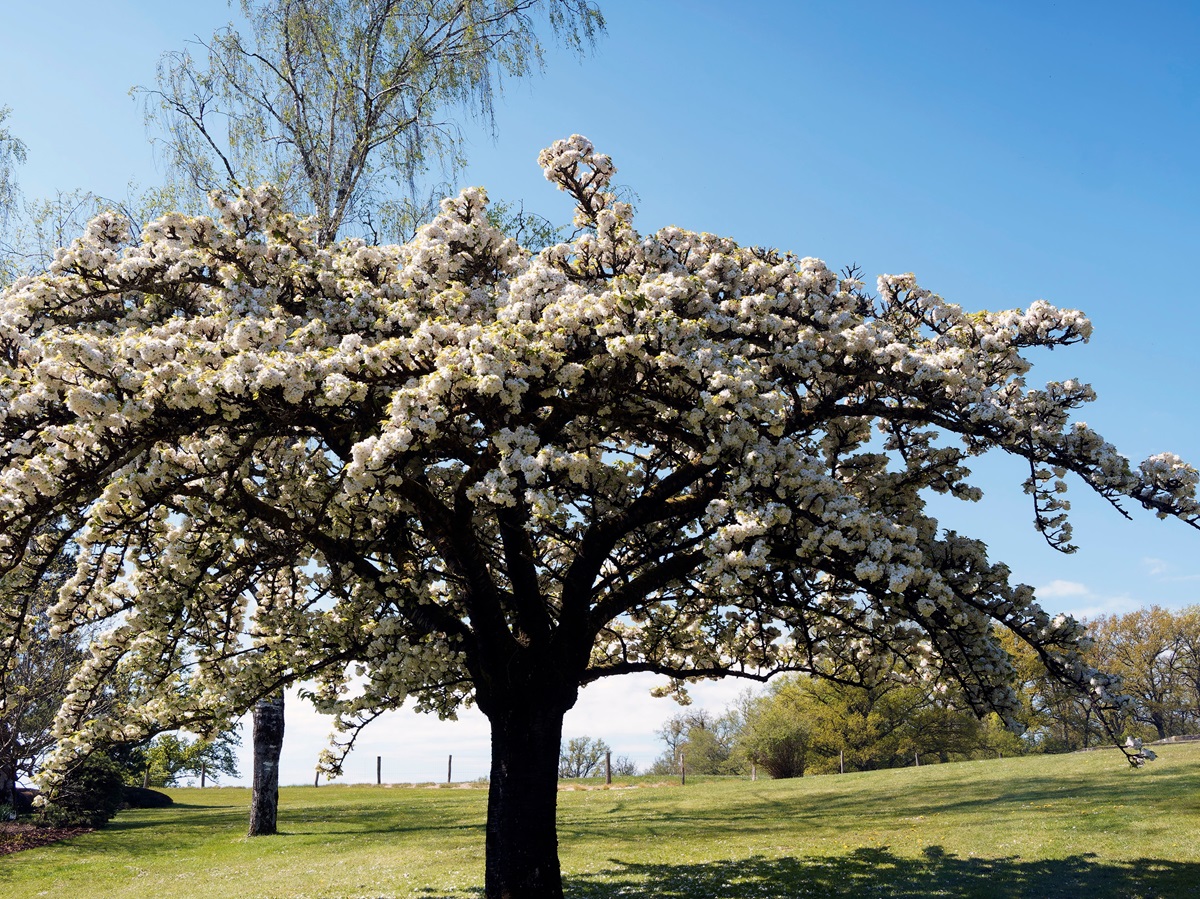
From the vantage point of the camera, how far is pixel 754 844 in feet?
75.9

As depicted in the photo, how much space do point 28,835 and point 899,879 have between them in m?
28.2

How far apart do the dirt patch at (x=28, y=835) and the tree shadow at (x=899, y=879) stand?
66.9 feet

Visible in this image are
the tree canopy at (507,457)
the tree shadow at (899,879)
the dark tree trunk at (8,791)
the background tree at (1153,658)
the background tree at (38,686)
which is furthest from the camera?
the background tree at (1153,658)

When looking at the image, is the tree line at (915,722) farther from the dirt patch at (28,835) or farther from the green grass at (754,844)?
the dirt patch at (28,835)

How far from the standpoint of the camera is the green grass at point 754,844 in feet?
57.5

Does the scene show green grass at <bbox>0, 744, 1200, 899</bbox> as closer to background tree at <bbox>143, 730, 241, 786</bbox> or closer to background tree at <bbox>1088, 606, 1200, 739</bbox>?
background tree at <bbox>143, 730, 241, 786</bbox>

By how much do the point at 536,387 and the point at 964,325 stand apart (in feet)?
22.8

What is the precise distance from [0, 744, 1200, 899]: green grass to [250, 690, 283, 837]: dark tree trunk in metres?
0.84

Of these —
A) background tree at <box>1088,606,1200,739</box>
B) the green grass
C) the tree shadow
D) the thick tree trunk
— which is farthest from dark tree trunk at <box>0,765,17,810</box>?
background tree at <box>1088,606,1200,739</box>

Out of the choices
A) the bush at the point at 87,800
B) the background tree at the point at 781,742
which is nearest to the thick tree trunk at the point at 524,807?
the bush at the point at 87,800

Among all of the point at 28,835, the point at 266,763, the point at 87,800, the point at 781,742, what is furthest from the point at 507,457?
the point at 781,742

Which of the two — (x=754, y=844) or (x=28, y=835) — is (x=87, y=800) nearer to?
(x=28, y=835)

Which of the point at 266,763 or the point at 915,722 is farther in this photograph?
the point at 915,722

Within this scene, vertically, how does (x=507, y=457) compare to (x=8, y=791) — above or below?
above
